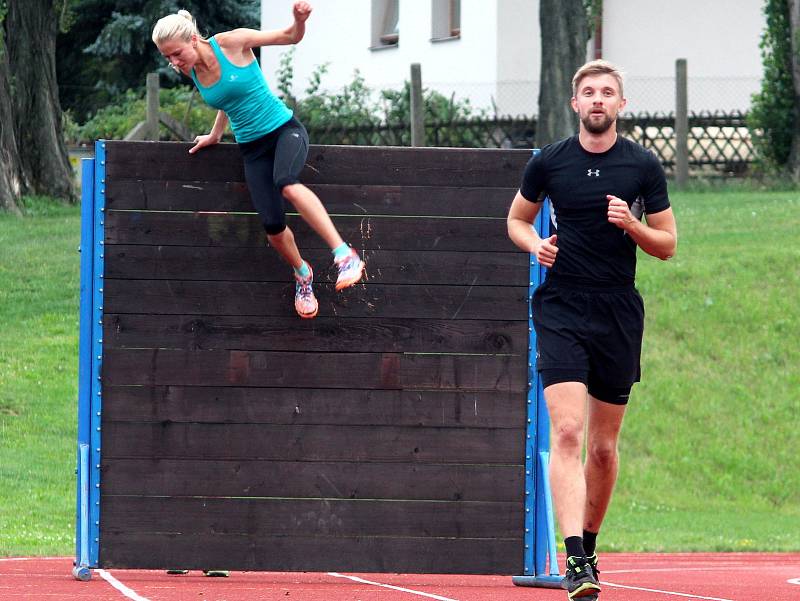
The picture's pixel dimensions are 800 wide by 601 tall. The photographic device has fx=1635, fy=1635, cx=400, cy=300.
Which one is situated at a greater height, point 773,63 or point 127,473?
point 773,63

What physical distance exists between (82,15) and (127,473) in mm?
36649

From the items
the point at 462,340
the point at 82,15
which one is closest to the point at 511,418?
the point at 462,340

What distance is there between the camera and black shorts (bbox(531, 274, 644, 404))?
6793 mm

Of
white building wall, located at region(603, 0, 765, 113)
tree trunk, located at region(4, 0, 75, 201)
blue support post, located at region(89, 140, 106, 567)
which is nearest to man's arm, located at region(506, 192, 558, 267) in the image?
blue support post, located at region(89, 140, 106, 567)

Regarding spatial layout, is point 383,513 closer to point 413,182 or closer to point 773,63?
point 413,182

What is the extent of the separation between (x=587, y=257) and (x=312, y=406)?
6.34ft

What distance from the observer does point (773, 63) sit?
2373cm

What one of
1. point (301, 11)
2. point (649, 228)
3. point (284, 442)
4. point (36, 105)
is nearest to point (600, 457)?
point (649, 228)

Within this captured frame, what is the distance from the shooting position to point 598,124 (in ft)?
22.2

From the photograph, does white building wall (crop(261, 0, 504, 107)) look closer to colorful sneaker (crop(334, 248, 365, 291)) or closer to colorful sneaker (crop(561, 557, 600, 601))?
colorful sneaker (crop(334, 248, 365, 291))

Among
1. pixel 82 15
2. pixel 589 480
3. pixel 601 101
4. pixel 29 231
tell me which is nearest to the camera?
pixel 601 101

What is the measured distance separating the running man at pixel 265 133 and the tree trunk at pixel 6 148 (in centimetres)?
1501

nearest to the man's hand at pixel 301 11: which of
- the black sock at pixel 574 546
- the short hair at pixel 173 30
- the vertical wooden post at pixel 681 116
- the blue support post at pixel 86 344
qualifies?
the short hair at pixel 173 30

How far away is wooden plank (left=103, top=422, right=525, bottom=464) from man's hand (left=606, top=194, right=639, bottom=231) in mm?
1986
